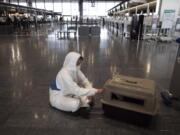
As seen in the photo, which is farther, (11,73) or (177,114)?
(11,73)

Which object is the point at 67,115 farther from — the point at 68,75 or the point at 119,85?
the point at 119,85

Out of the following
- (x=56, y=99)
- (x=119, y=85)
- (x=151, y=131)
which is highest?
(x=119, y=85)

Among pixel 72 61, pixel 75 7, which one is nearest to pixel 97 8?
pixel 75 7

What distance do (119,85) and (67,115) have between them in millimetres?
907

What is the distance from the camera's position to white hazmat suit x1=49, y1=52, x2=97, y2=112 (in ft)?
6.63

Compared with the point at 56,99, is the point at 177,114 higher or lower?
lower

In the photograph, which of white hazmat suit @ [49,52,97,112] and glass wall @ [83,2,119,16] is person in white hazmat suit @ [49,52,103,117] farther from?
glass wall @ [83,2,119,16]

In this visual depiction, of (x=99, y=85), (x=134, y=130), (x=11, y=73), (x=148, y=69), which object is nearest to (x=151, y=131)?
(x=134, y=130)

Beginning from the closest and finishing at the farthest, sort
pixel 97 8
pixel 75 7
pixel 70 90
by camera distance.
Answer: pixel 70 90, pixel 97 8, pixel 75 7

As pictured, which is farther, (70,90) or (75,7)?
(75,7)

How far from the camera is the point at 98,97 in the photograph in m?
2.75

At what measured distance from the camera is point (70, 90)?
204 cm

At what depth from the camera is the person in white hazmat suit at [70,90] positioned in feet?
6.64

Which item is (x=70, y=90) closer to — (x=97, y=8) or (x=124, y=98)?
(x=124, y=98)
